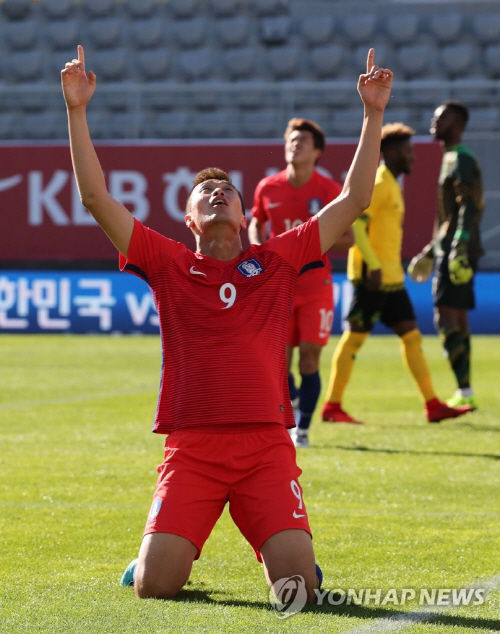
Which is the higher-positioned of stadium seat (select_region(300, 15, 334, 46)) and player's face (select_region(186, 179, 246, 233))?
stadium seat (select_region(300, 15, 334, 46))

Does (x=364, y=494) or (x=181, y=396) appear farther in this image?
(x=364, y=494)

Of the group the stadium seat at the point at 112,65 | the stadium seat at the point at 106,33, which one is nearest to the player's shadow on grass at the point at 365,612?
the stadium seat at the point at 112,65

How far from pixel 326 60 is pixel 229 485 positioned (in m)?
16.7

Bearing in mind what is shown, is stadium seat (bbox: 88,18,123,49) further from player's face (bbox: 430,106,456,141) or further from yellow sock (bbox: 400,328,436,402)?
yellow sock (bbox: 400,328,436,402)

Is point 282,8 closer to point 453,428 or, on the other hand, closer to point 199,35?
point 199,35

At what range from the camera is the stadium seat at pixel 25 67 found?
68.1ft

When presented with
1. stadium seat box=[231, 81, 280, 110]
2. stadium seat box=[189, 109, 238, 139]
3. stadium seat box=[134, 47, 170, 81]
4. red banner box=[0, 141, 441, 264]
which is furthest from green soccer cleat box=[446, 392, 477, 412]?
stadium seat box=[134, 47, 170, 81]

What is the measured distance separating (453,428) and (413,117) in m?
10.3

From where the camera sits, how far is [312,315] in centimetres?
759

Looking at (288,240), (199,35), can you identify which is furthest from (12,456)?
(199,35)

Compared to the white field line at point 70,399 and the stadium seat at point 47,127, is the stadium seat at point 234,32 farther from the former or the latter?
the white field line at point 70,399

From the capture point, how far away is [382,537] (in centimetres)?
501

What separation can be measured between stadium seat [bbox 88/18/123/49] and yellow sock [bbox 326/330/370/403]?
13.2 metres

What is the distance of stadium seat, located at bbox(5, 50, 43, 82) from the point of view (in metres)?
20.8
